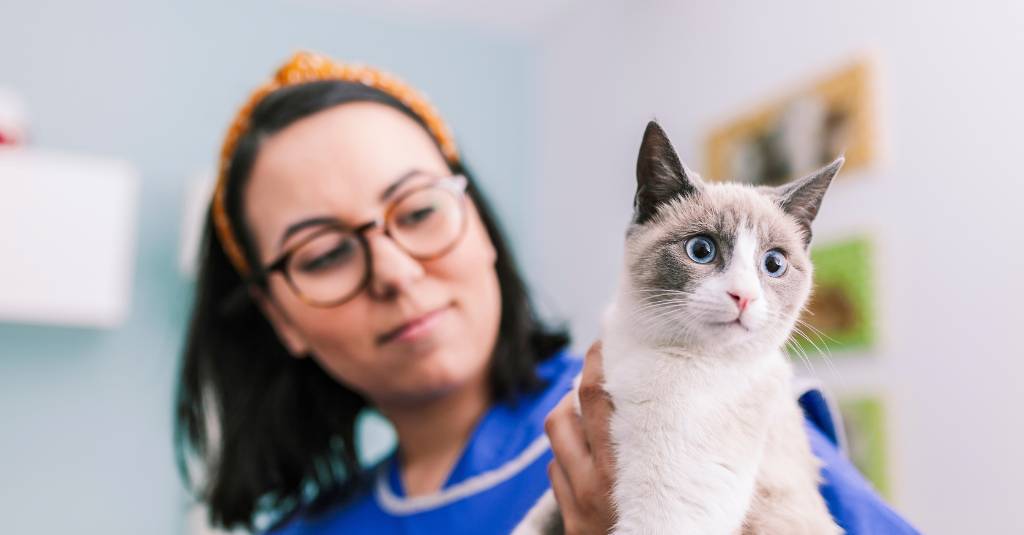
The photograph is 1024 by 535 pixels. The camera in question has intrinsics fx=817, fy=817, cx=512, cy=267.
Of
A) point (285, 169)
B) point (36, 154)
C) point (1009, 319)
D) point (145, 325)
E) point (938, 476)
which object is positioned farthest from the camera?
point (145, 325)

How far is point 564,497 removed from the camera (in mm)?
632

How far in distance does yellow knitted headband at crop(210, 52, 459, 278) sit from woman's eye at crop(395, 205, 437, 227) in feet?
0.46

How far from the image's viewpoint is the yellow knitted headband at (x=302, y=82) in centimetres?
108

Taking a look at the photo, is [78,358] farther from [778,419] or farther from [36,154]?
[778,419]

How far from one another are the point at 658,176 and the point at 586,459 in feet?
0.73

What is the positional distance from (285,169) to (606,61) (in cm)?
89

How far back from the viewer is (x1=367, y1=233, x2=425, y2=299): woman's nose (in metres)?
0.90

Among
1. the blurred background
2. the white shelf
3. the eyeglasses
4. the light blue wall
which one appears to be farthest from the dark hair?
the light blue wall

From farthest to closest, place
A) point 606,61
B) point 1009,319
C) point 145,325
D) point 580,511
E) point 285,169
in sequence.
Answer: point 145,325, point 606,61, point 1009,319, point 285,169, point 580,511

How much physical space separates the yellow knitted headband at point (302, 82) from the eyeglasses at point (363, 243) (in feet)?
0.41

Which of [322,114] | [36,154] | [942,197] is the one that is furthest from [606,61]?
[36,154]

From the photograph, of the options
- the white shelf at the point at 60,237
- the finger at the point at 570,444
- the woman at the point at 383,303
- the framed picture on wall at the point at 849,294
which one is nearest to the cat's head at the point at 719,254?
the finger at the point at 570,444

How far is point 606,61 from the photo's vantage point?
1.66 metres

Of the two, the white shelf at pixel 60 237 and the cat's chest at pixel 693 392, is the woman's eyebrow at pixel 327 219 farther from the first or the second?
the white shelf at pixel 60 237
